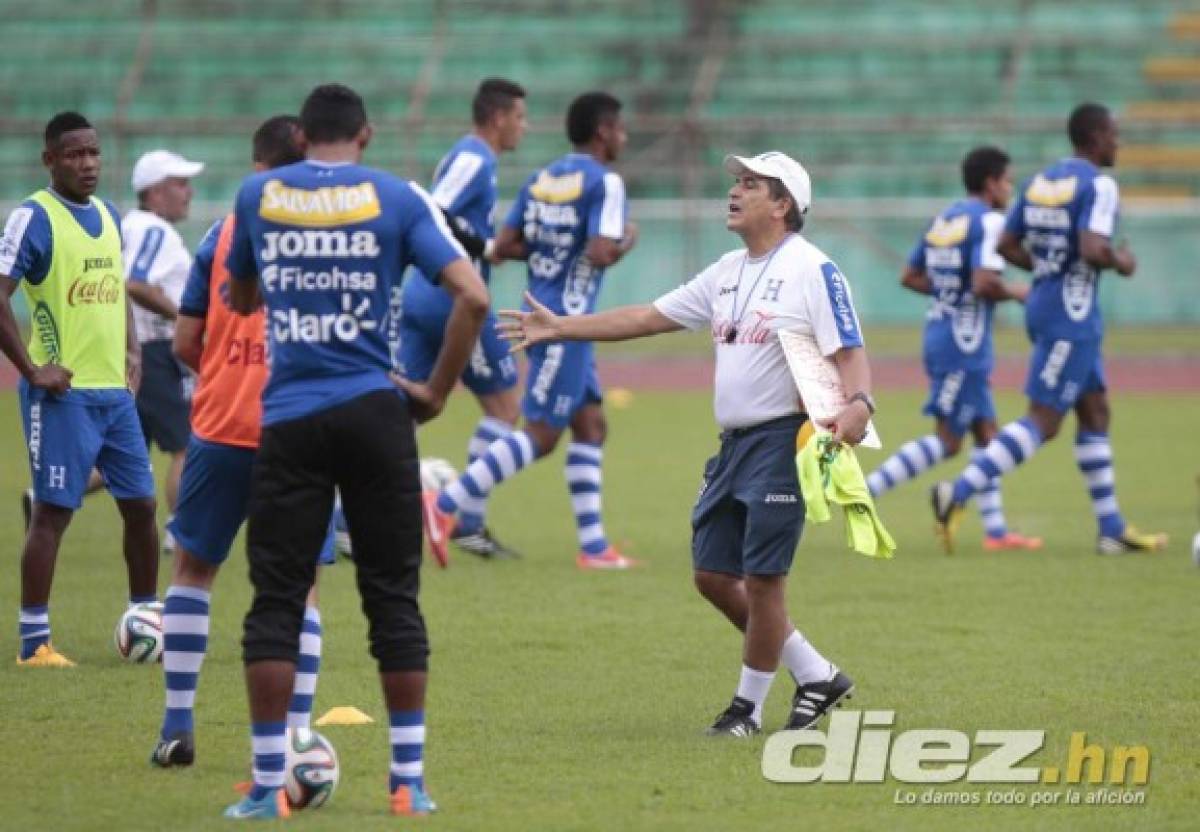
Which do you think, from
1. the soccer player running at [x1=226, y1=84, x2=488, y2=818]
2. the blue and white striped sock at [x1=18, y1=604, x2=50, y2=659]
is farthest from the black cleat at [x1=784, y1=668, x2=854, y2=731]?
the blue and white striped sock at [x1=18, y1=604, x2=50, y2=659]

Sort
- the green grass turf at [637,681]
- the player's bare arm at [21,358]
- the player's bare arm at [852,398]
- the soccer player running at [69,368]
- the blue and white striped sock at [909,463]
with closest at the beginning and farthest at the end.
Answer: the green grass turf at [637,681], the player's bare arm at [852,398], the player's bare arm at [21,358], the soccer player running at [69,368], the blue and white striped sock at [909,463]

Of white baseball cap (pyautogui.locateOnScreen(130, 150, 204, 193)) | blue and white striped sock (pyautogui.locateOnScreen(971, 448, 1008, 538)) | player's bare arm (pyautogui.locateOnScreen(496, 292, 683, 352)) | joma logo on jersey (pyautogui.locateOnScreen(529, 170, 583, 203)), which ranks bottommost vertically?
blue and white striped sock (pyautogui.locateOnScreen(971, 448, 1008, 538))

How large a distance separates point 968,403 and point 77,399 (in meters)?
7.12

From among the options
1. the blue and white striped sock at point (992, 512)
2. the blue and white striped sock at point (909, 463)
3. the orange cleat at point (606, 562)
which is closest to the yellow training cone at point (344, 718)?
the orange cleat at point (606, 562)

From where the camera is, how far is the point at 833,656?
10.3 m

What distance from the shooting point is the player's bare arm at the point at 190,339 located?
7586 millimetres

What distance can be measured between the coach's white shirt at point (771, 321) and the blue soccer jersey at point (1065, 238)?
239 inches

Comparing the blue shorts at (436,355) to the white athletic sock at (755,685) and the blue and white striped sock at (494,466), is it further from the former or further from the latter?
the white athletic sock at (755,685)

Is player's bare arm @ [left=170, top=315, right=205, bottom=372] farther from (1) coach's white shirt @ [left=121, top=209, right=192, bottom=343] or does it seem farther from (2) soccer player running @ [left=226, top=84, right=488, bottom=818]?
(1) coach's white shirt @ [left=121, top=209, right=192, bottom=343]

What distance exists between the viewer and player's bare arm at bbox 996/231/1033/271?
1449 centimetres

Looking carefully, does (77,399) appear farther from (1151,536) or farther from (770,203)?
(1151,536)

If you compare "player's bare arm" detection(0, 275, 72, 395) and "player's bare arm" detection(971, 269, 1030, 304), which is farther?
"player's bare arm" detection(971, 269, 1030, 304)

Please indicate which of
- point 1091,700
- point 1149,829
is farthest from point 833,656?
point 1149,829

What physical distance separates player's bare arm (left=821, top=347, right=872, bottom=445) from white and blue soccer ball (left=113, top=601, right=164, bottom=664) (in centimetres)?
358
